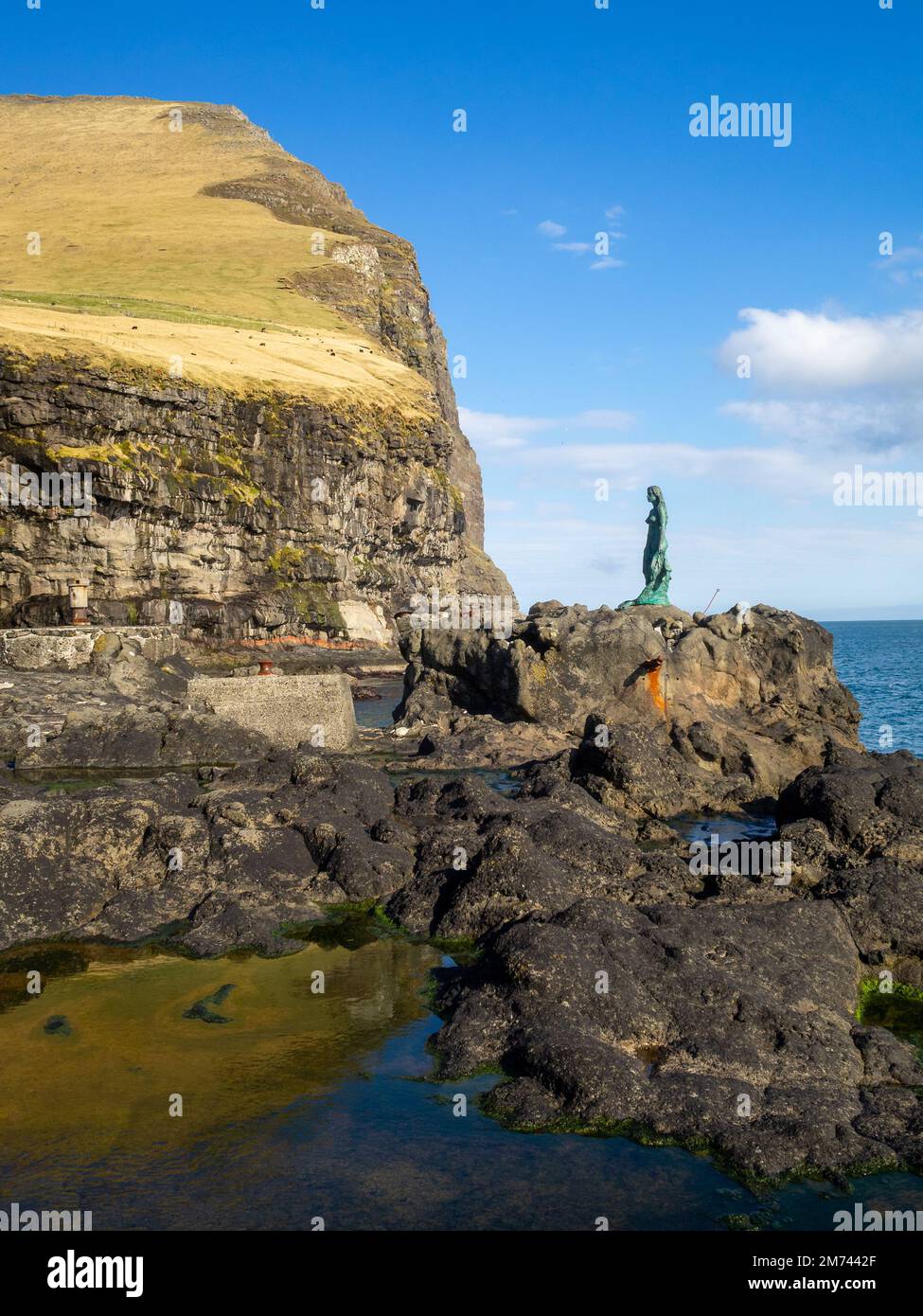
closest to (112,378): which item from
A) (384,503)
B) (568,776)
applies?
(384,503)

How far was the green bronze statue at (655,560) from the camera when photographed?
48531 mm

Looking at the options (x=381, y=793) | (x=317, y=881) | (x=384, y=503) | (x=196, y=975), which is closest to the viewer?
(x=196, y=975)

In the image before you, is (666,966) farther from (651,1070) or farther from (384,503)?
(384,503)

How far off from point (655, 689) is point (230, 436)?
41.9 m

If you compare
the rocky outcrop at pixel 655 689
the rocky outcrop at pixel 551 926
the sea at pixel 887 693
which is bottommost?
the sea at pixel 887 693

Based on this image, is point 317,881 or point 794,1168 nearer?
point 794,1168

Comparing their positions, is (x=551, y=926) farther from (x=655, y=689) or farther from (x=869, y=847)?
(x=655, y=689)

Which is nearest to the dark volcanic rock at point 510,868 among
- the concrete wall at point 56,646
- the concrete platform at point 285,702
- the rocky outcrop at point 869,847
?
the rocky outcrop at point 869,847

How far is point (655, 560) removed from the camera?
161ft

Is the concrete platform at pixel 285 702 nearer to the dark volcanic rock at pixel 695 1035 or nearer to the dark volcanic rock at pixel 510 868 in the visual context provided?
the dark volcanic rock at pixel 510 868

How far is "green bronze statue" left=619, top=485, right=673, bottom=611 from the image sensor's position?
48531 millimetres

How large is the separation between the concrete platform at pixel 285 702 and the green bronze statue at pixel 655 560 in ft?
78.6
